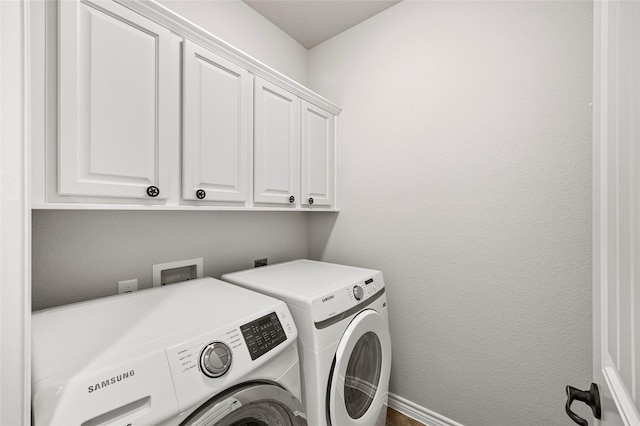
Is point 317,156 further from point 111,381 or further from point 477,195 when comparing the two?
point 111,381

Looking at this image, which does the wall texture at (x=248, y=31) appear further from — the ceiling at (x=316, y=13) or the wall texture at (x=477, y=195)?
the wall texture at (x=477, y=195)

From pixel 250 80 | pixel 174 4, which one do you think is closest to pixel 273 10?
pixel 174 4

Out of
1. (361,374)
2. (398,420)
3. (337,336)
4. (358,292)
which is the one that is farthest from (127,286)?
(398,420)

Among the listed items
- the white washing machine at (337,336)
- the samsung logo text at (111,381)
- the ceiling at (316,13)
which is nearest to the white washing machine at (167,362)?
the samsung logo text at (111,381)

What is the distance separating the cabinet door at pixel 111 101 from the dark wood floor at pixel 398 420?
190 cm

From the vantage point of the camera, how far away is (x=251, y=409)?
832 mm

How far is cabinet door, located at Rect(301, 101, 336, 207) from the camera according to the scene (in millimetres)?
1799

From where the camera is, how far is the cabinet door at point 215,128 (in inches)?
45.9

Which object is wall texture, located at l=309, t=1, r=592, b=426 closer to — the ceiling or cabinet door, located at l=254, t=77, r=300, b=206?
the ceiling

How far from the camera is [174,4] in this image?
1.41m

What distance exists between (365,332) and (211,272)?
94 cm

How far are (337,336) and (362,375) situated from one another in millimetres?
420

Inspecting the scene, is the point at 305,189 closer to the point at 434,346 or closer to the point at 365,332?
the point at 365,332

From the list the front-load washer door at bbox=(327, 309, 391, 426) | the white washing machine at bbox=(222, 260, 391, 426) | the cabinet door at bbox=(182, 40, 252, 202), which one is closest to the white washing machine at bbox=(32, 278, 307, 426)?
the white washing machine at bbox=(222, 260, 391, 426)
